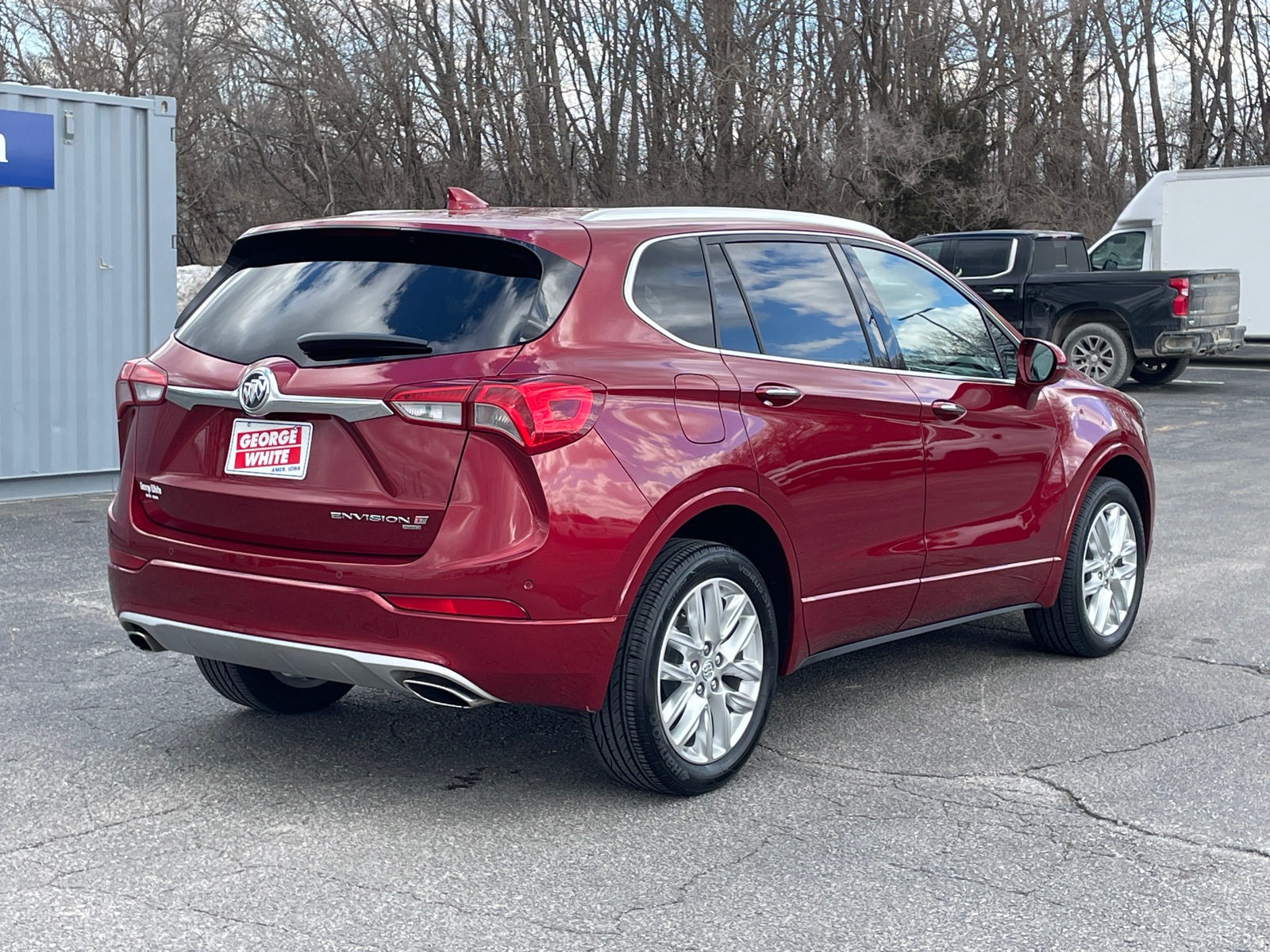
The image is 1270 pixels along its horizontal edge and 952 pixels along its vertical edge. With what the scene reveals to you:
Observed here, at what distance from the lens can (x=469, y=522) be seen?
397 centimetres

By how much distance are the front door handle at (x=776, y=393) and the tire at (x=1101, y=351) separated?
14956 mm

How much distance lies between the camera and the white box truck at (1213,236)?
2336 centimetres

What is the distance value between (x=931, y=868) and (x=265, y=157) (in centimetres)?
3163

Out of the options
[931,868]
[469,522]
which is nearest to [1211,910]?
[931,868]

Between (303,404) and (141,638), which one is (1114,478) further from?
(141,638)

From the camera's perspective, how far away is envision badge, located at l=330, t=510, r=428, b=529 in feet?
13.1

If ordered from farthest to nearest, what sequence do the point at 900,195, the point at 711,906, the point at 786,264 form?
1. the point at 900,195
2. the point at 786,264
3. the point at 711,906

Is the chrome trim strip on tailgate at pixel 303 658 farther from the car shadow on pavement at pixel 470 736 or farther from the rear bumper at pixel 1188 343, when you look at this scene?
the rear bumper at pixel 1188 343

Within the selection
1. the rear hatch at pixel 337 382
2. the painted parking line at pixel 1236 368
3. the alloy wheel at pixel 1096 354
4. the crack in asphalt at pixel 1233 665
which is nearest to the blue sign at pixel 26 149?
the rear hatch at pixel 337 382

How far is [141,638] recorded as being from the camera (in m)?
4.52

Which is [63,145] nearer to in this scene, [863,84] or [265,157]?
[265,157]

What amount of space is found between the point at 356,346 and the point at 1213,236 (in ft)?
72.5

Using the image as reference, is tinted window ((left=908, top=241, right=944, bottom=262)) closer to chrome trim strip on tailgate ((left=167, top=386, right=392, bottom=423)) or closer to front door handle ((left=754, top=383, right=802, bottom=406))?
front door handle ((left=754, top=383, right=802, bottom=406))

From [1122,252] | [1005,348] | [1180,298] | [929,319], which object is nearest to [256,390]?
[929,319]
